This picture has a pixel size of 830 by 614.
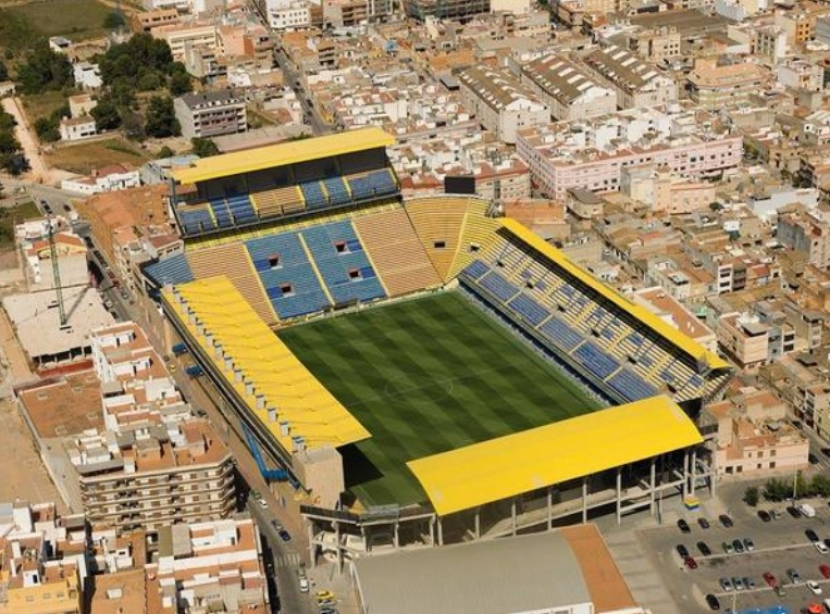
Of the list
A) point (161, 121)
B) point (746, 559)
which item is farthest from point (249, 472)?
point (161, 121)

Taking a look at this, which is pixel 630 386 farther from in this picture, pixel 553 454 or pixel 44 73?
pixel 44 73

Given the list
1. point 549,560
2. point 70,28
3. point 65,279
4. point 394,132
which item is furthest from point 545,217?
point 70,28

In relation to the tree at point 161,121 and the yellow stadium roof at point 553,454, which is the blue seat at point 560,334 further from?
the tree at point 161,121

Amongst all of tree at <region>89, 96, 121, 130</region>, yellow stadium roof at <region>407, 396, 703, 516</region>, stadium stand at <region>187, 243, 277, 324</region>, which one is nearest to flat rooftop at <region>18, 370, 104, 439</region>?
stadium stand at <region>187, 243, 277, 324</region>


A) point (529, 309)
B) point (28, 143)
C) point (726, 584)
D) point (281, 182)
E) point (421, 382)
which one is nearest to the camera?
point (726, 584)

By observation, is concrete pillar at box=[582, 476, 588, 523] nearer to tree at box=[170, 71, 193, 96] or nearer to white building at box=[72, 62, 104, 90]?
tree at box=[170, 71, 193, 96]

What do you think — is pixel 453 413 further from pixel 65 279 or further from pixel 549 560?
pixel 65 279
